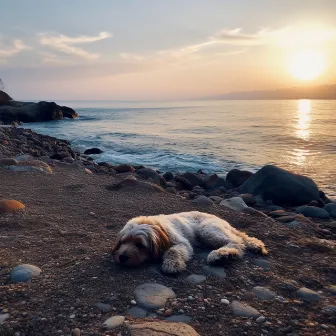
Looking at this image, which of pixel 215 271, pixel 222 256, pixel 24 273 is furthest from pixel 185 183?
pixel 24 273

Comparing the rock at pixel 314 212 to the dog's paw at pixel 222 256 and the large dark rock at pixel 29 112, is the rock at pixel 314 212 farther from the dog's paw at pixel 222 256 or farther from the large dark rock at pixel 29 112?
the large dark rock at pixel 29 112

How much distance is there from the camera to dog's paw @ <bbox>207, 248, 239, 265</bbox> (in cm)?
464

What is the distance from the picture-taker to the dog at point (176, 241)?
14.2ft

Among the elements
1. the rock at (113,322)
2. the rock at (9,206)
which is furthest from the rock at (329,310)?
the rock at (9,206)

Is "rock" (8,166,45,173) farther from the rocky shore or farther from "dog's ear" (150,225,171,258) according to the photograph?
"dog's ear" (150,225,171,258)

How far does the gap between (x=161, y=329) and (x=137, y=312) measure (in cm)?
42

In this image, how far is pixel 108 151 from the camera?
71.9 feet

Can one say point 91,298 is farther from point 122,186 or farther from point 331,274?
point 122,186

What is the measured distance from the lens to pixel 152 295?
12.3ft

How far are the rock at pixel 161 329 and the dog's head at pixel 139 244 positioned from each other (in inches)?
45.6

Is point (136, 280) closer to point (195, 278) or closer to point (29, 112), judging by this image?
point (195, 278)

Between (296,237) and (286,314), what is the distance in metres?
2.84

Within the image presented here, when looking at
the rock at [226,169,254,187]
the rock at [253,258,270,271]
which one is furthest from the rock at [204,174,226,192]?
the rock at [253,258,270,271]

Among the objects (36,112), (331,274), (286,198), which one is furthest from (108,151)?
(36,112)
